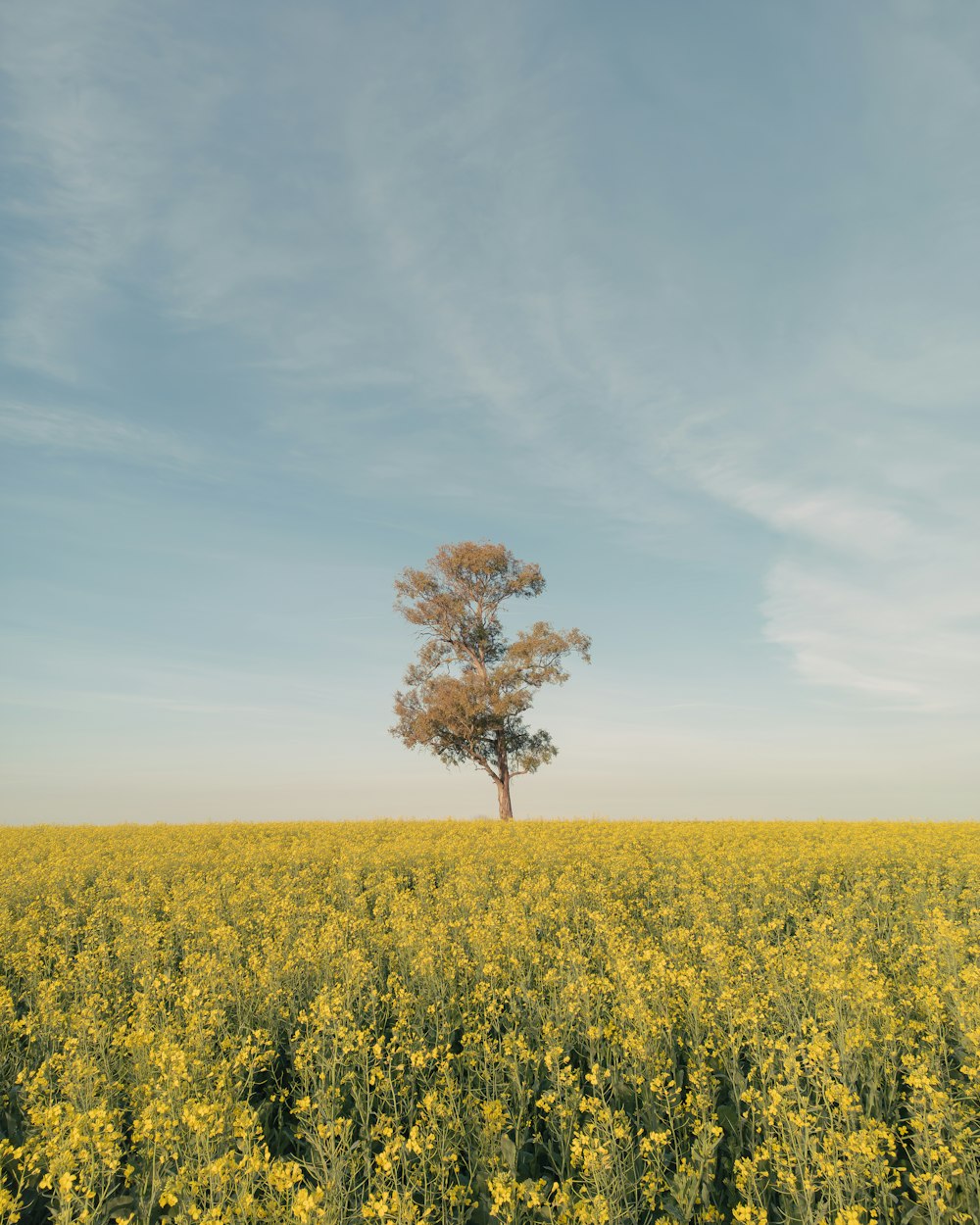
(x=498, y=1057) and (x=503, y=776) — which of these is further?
(x=503, y=776)

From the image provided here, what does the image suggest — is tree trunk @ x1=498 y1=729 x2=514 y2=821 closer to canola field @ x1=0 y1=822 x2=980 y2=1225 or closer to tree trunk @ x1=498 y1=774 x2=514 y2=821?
tree trunk @ x1=498 y1=774 x2=514 y2=821

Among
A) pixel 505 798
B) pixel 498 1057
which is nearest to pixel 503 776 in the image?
pixel 505 798

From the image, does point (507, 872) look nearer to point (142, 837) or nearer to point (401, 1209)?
point (401, 1209)

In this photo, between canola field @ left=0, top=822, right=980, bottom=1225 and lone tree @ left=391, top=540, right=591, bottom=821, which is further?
lone tree @ left=391, top=540, right=591, bottom=821

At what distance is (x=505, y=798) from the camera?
1686 inches

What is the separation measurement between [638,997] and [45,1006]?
22.1 ft

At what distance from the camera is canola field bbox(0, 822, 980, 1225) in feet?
15.6

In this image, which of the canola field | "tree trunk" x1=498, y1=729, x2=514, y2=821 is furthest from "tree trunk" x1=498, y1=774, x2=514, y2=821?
the canola field

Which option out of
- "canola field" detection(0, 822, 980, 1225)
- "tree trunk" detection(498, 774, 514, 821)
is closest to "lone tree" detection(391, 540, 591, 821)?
"tree trunk" detection(498, 774, 514, 821)

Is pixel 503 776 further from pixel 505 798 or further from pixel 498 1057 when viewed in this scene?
pixel 498 1057

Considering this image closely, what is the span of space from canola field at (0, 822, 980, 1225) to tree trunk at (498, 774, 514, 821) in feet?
84.0

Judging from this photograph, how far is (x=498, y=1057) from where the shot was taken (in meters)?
6.43

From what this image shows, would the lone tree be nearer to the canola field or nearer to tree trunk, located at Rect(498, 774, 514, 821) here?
tree trunk, located at Rect(498, 774, 514, 821)

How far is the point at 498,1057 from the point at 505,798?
1459 inches
